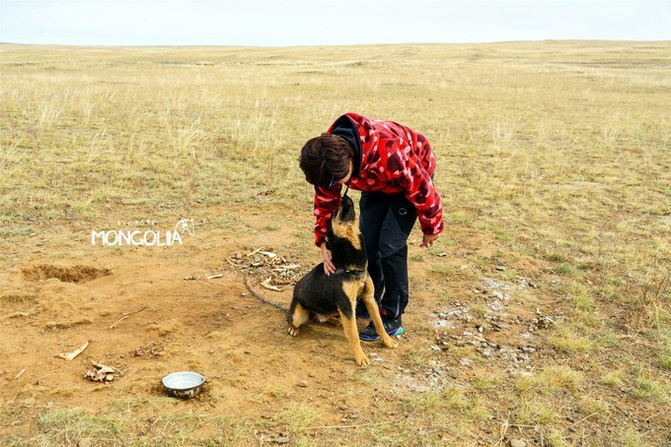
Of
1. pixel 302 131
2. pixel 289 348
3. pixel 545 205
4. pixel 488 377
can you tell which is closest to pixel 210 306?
pixel 289 348

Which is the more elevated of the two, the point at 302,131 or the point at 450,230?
the point at 302,131

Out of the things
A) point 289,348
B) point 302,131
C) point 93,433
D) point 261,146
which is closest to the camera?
point 93,433

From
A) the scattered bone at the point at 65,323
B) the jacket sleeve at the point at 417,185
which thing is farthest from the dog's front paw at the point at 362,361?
the scattered bone at the point at 65,323

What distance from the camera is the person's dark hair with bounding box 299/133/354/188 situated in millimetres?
3102

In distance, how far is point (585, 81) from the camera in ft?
86.0

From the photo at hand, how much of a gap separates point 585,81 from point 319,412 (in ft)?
90.3

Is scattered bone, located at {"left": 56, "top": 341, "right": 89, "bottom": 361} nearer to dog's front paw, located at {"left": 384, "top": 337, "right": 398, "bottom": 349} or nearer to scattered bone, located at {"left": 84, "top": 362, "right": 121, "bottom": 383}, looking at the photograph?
scattered bone, located at {"left": 84, "top": 362, "right": 121, "bottom": 383}

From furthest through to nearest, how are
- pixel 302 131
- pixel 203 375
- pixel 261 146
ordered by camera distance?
pixel 302 131 → pixel 261 146 → pixel 203 375

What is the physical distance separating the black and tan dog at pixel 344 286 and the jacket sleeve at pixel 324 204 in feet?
0.45

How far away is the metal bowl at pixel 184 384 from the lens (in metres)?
3.30

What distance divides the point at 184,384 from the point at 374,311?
1.46 m

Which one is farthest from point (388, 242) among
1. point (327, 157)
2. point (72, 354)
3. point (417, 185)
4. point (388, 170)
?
point (72, 354)

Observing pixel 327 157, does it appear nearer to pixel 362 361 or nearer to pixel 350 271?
pixel 350 271

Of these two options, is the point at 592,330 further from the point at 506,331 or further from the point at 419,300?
the point at 419,300
